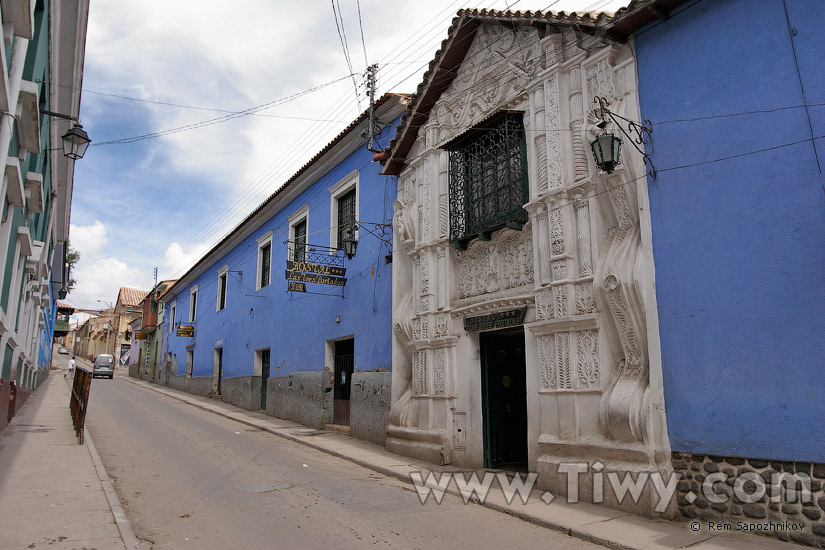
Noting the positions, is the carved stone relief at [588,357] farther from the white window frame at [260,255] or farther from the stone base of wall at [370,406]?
the white window frame at [260,255]

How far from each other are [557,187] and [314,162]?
9.00 m

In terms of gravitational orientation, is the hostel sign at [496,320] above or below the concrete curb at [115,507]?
above

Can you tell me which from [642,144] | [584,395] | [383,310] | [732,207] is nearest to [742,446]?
[584,395]

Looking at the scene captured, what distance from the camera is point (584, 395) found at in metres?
7.26

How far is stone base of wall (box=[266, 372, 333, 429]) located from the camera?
14070mm

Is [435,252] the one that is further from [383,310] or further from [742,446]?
[742,446]

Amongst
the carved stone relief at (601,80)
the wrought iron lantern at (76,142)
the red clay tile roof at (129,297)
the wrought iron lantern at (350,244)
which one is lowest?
the wrought iron lantern at (350,244)

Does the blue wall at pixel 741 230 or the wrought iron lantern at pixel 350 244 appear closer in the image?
the blue wall at pixel 741 230

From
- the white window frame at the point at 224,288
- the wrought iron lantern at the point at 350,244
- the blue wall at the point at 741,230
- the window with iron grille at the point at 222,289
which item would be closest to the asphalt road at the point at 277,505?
the blue wall at the point at 741,230

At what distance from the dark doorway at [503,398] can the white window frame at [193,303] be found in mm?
21776

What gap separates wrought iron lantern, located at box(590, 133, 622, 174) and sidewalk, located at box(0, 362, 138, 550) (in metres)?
6.22

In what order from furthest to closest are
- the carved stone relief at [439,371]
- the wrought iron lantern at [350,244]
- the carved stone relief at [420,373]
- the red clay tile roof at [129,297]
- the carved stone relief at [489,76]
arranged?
1. the red clay tile roof at [129,297]
2. the wrought iron lantern at [350,244]
3. the carved stone relief at [420,373]
4. the carved stone relief at [439,371]
5. the carved stone relief at [489,76]

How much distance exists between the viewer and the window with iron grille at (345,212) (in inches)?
564

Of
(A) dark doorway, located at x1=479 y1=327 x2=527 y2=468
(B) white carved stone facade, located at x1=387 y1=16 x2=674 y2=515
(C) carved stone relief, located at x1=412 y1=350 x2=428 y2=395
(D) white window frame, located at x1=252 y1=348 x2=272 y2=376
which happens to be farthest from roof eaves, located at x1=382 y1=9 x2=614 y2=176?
(D) white window frame, located at x1=252 y1=348 x2=272 y2=376
